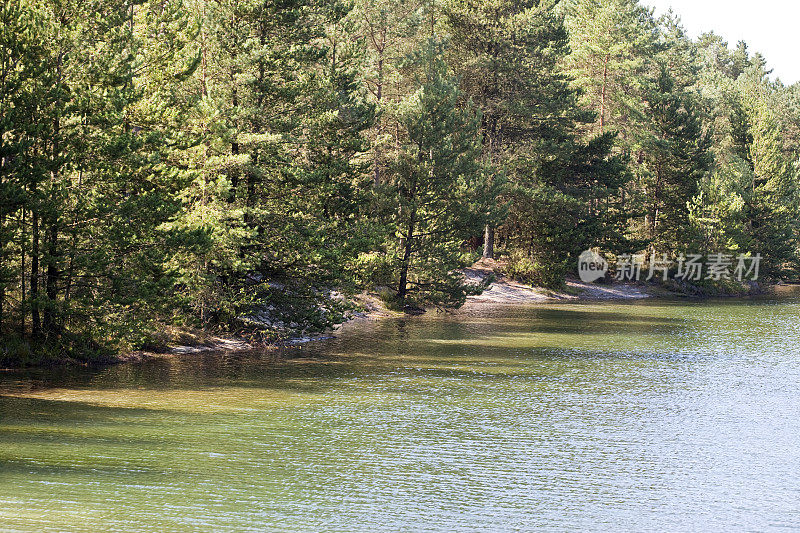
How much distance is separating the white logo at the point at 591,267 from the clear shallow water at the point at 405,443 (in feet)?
94.6

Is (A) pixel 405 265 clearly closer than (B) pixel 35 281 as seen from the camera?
No

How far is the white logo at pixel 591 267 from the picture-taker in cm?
5759

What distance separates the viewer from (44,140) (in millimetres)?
20812

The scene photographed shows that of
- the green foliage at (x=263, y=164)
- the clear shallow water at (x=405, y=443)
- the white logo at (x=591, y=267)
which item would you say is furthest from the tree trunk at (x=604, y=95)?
the clear shallow water at (x=405, y=443)

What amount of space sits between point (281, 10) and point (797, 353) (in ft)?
74.9

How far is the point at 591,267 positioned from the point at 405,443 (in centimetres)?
4419

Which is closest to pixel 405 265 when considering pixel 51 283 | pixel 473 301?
pixel 473 301

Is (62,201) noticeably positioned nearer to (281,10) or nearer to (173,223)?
(173,223)

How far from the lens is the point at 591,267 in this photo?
58.1m

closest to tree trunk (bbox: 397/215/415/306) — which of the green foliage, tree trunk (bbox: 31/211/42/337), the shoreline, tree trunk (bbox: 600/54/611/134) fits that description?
the green foliage

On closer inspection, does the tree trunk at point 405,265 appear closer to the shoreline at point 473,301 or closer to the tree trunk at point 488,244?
the shoreline at point 473,301

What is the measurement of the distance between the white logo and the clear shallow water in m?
28.8

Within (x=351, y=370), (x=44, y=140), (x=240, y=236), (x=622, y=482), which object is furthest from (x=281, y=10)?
(x=622, y=482)

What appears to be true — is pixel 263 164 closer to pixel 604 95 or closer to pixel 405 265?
pixel 405 265
